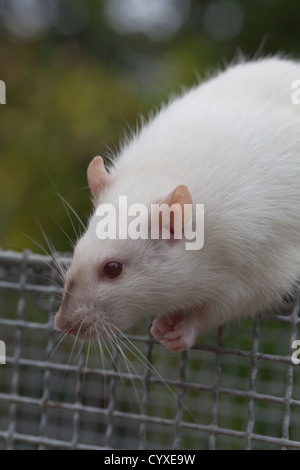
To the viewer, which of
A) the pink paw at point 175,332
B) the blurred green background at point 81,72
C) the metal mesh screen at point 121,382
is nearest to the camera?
the pink paw at point 175,332

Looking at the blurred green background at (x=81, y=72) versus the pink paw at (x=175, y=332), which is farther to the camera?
the blurred green background at (x=81, y=72)

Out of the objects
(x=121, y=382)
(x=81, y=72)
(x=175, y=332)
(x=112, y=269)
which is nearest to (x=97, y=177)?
(x=112, y=269)

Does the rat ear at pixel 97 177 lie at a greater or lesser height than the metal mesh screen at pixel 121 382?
greater

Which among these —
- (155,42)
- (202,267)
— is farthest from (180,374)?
(155,42)

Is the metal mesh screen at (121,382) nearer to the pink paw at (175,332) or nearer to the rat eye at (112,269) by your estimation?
the pink paw at (175,332)

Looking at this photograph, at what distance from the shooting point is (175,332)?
4.70 ft

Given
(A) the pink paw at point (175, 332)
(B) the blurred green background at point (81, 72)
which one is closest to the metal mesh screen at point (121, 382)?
(A) the pink paw at point (175, 332)

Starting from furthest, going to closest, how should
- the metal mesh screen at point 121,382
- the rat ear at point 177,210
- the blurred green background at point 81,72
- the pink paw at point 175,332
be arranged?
the blurred green background at point 81,72 → the metal mesh screen at point 121,382 → the pink paw at point 175,332 → the rat ear at point 177,210

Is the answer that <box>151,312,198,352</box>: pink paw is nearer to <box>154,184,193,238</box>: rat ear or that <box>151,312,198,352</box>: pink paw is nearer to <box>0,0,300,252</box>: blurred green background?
<box>154,184,193,238</box>: rat ear

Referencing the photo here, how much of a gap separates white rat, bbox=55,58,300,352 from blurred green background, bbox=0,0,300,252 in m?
1.35

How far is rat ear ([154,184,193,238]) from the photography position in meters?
1.29

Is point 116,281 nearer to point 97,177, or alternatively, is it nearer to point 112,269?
point 112,269

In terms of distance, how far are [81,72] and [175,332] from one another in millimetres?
2027

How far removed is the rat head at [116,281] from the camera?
1349 mm
